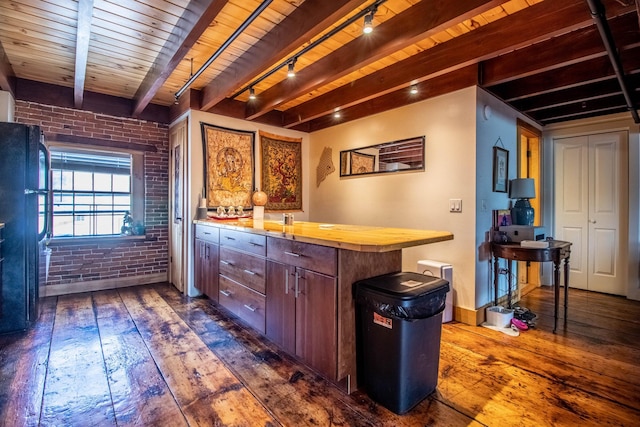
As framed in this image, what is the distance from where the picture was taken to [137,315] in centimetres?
321

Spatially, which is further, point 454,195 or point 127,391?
point 454,195

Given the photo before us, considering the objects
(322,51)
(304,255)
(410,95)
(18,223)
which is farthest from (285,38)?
(18,223)

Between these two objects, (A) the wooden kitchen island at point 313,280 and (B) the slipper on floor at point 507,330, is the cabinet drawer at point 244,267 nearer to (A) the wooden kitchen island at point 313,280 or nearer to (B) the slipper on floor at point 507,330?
(A) the wooden kitchen island at point 313,280

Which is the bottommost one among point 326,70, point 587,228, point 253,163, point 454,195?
point 587,228

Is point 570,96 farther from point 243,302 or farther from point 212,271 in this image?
point 212,271

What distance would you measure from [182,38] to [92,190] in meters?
2.84

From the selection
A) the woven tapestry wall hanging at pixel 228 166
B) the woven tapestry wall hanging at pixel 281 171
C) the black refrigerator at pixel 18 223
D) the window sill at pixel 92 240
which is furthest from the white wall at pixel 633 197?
the black refrigerator at pixel 18 223

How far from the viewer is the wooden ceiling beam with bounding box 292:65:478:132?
3.02 meters

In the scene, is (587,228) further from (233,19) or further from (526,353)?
(233,19)

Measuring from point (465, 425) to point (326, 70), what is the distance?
9.09 ft

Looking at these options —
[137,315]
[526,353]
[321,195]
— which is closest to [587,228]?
[526,353]

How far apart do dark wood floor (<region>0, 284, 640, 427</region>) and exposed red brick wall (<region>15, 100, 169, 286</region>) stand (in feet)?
3.32

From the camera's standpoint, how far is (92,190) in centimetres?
413

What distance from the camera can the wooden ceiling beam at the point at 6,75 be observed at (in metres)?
2.89
